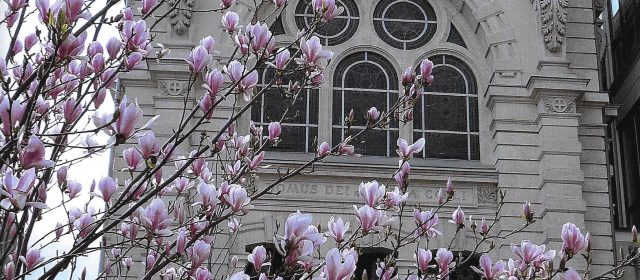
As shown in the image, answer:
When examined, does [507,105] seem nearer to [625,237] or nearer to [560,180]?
[560,180]

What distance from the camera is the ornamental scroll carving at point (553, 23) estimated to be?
19750 millimetres

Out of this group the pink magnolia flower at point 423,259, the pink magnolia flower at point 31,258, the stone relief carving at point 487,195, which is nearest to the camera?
the pink magnolia flower at point 31,258

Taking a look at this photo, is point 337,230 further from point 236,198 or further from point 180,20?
point 180,20

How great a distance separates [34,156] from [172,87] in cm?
1500

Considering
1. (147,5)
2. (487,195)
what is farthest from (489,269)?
(487,195)

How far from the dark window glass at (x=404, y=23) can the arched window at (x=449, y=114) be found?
0.65m

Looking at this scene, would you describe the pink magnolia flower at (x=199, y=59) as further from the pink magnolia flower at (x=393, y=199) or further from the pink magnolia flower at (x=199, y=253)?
the pink magnolia flower at (x=393, y=199)

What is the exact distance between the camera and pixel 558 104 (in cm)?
1948

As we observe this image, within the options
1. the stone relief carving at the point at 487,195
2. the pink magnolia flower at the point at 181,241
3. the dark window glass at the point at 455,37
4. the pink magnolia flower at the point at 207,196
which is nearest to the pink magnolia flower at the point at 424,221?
the pink magnolia flower at the point at 207,196

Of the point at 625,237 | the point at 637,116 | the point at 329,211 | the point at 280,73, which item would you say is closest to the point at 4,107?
the point at 280,73

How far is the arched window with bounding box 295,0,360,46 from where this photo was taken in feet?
67.7

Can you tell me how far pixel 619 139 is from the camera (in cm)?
2481

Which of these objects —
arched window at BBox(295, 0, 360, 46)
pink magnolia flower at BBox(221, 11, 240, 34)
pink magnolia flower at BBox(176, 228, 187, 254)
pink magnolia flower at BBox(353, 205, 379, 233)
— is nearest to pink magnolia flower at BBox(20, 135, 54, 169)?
pink magnolia flower at BBox(176, 228, 187, 254)

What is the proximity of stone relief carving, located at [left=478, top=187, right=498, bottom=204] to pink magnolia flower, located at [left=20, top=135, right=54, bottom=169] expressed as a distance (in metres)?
15.7
